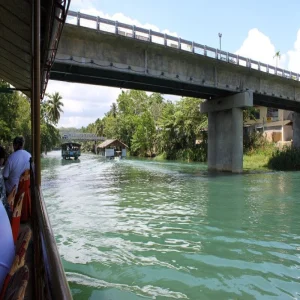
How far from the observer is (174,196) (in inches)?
630

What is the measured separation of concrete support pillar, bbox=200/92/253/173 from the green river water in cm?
1678

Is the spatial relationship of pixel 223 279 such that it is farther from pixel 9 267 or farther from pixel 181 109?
pixel 181 109

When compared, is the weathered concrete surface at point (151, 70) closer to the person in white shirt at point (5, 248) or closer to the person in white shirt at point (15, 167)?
the person in white shirt at point (15, 167)

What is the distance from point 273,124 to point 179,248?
49980 mm

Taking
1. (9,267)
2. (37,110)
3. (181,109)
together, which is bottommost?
(9,267)

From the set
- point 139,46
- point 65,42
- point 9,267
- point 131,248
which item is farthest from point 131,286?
point 139,46

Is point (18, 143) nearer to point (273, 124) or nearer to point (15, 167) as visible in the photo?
point (15, 167)

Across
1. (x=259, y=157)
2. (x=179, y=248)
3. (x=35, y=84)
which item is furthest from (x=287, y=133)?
(x=35, y=84)

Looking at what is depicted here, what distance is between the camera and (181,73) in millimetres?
26516

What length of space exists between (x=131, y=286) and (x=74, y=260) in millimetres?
1697

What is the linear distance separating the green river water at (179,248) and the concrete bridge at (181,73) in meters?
11.2

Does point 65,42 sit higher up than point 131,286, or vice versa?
point 65,42

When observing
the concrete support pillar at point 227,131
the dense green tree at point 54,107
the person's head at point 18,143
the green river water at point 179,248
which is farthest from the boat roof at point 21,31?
the dense green tree at point 54,107

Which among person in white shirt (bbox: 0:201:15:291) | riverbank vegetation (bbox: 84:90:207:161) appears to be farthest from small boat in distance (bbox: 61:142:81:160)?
person in white shirt (bbox: 0:201:15:291)
